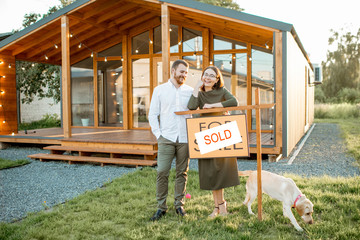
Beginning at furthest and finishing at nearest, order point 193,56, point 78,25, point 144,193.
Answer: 1. point 193,56
2. point 78,25
3. point 144,193

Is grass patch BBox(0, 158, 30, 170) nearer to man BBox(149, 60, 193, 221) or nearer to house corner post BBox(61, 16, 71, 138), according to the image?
house corner post BBox(61, 16, 71, 138)

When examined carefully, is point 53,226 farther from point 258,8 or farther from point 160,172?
point 258,8

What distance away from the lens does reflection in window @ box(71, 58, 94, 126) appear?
1025cm

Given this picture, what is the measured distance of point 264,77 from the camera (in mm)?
8031

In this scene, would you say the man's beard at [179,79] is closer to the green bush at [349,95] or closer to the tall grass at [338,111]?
the tall grass at [338,111]

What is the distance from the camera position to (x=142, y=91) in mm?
9352

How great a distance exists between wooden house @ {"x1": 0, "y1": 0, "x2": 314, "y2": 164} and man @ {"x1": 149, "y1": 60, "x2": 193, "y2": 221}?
2.98 metres

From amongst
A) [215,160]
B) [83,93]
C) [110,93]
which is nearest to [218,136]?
[215,160]

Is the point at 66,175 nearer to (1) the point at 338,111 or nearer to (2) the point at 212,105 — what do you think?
(2) the point at 212,105

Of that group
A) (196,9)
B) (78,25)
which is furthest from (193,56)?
(78,25)

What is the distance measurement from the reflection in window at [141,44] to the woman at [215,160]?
22.4 ft

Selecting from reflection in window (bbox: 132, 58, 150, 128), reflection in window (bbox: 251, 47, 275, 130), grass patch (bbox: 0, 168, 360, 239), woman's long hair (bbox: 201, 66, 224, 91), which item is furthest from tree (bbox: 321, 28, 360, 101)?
woman's long hair (bbox: 201, 66, 224, 91)

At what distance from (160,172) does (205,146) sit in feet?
1.80

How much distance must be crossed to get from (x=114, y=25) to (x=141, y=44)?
104 centimetres
